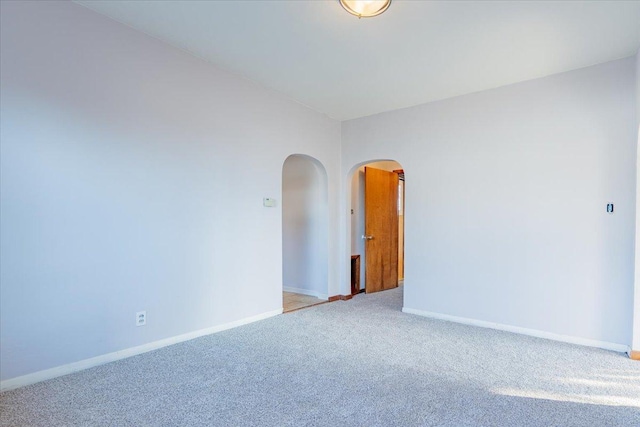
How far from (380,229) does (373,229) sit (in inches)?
8.1

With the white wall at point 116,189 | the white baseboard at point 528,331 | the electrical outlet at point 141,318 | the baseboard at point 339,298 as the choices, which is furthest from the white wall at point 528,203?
the electrical outlet at point 141,318

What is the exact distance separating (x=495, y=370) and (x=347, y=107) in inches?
134

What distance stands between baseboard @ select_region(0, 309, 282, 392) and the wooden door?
2.55 meters

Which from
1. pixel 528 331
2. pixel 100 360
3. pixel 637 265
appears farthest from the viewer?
pixel 528 331

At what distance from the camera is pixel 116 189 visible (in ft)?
9.19

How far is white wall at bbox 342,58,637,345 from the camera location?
3168mm

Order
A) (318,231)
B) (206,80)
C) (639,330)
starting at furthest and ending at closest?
1. (318,231)
2. (206,80)
3. (639,330)

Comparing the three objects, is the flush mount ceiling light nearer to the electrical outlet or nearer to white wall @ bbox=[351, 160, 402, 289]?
the electrical outlet

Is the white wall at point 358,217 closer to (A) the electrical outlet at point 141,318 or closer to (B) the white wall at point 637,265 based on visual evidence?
(B) the white wall at point 637,265

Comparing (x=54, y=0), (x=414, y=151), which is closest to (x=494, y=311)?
(x=414, y=151)

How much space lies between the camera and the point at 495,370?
8.82 ft

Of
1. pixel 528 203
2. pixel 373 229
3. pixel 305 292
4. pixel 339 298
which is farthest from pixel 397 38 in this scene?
pixel 305 292

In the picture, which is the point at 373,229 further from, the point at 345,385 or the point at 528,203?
the point at 345,385

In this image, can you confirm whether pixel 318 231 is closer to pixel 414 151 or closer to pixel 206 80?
pixel 414 151
